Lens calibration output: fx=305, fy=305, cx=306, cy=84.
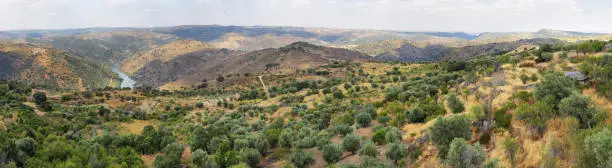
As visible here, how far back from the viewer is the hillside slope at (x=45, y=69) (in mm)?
144500

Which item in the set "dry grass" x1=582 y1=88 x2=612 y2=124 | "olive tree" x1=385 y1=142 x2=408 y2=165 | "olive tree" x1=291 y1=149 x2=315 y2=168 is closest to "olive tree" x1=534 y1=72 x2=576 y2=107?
→ "dry grass" x1=582 y1=88 x2=612 y2=124

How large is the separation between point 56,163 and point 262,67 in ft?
438

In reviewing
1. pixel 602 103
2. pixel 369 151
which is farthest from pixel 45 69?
pixel 602 103

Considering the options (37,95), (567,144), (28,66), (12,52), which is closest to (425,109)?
(567,144)

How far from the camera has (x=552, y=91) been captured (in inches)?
695

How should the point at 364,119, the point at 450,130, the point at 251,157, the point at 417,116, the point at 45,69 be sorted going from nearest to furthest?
the point at 450,130, the point at 251,157, the point at 417,116, the point at 364,119, the point at 45,69

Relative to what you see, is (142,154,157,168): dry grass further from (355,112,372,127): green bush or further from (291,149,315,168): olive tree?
(355,112,372,127): green bush

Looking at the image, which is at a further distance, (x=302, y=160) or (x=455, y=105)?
(x=455, y=105)

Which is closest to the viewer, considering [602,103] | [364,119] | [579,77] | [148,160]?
[602,103]

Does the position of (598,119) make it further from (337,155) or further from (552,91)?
(337,155)

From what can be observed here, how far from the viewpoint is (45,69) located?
151 m

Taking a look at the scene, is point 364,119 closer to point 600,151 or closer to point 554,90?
point 554,90

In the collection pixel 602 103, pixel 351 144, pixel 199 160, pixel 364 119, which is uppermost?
pixel 602 103

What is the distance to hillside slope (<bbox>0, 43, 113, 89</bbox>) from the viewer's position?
14450 centimetres
